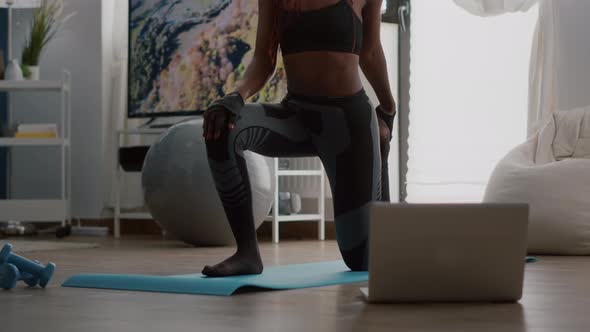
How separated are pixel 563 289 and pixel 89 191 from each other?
15.3ft

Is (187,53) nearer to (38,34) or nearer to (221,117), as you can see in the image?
(38,34)

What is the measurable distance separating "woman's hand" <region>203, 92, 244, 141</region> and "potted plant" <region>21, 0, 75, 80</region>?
4026 millimetres

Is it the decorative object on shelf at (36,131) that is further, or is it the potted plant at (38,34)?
the potted plant at (38,34)

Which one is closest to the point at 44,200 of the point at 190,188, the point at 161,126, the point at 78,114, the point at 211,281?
the point at 78,114

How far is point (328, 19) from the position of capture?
272 cm

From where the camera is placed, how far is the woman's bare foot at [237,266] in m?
2.60

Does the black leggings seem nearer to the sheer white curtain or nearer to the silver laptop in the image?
the silver laptop

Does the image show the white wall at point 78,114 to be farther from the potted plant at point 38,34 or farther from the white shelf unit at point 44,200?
the white shelf unit at point 44,200

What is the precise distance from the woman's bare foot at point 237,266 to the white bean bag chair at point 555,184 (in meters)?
1.73

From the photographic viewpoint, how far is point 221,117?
2.56 meters

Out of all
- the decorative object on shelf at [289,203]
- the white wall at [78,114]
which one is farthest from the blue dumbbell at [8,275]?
the white wall at [78,114]

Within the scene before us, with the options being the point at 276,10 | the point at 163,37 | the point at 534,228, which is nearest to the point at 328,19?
the point at 276,10

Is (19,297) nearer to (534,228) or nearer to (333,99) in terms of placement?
(333,99)

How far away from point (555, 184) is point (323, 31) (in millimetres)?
1761
